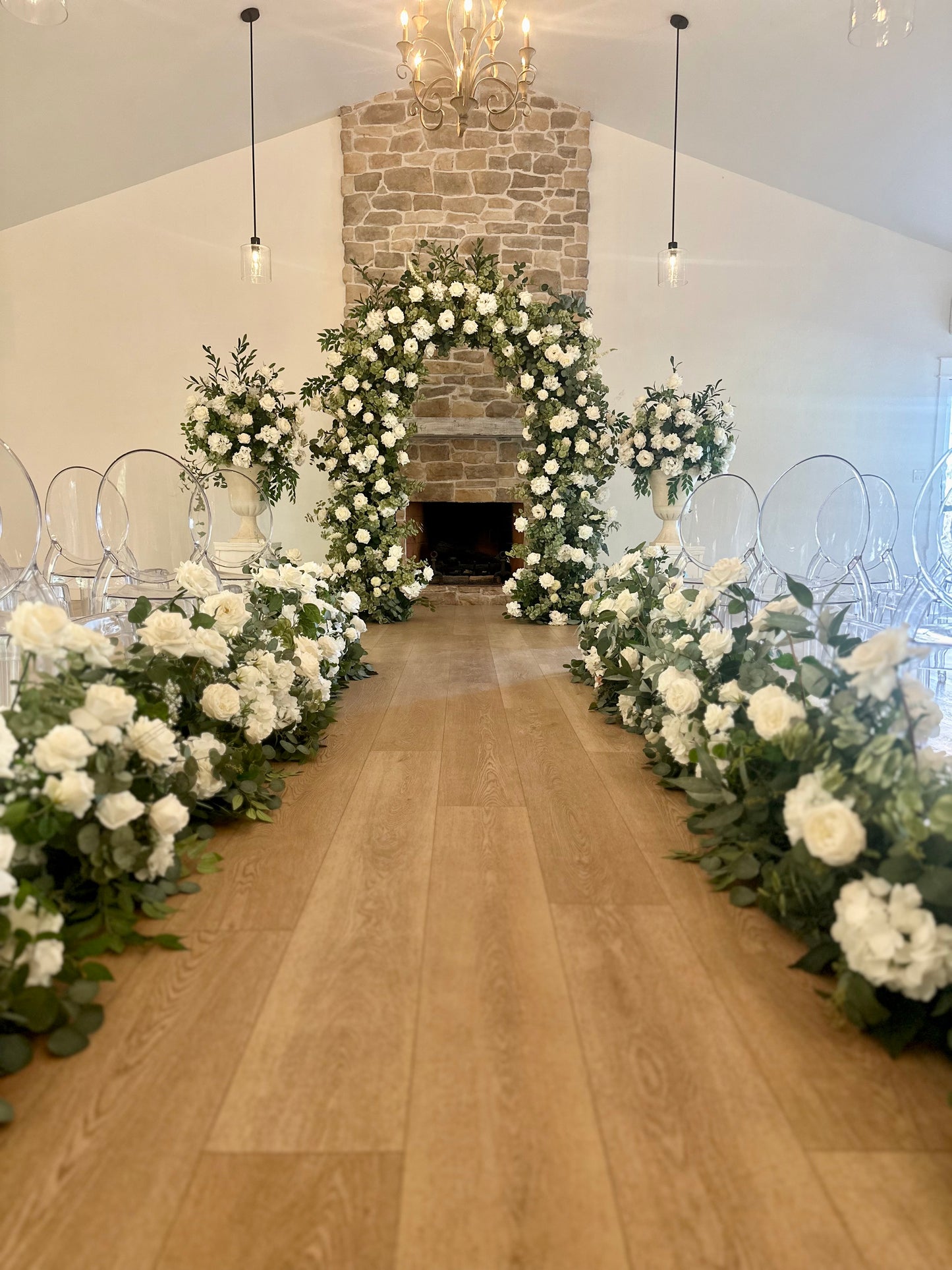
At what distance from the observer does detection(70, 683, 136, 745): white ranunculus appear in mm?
1711

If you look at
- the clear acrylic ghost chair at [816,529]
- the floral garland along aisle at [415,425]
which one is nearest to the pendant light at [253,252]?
the floral garland along aisle at [415,425]

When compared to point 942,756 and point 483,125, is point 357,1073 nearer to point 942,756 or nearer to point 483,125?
point 942,756

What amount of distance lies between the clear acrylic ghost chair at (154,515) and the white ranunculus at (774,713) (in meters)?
2.55

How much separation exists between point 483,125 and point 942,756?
7.26 meters

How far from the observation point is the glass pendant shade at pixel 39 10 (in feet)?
9.57

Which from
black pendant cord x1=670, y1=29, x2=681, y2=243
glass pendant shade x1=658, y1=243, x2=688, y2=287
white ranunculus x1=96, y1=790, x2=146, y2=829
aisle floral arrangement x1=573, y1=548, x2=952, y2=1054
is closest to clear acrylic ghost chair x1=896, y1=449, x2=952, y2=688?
aisle floral arrangement x1=573, y1=548, x2=952, y2=1054

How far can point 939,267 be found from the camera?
7.55 m

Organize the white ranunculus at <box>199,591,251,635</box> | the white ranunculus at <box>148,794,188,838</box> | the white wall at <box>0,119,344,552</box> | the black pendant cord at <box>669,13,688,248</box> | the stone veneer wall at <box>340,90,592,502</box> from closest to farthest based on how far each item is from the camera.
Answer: the white ranunculus at <box>148,794,188,838</box>, the white ranunculus at <box>199,591,251,635</box>, the black pendant cord at <box>669,13,688,248</box>, the white wall at <box>0,119,344,552</box>, the stone veneer wall at <box>340,90,592,502</box>

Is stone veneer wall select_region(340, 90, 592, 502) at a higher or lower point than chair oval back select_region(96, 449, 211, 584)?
higher

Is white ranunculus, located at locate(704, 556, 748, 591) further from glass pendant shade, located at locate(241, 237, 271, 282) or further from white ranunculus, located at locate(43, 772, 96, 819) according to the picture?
glass pendant shade, located at locate(241, 237, 271, 282)

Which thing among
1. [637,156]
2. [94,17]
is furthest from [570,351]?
[94,17]

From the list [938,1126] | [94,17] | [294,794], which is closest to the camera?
[938,1126]

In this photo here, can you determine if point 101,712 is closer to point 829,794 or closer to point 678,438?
point 829,794

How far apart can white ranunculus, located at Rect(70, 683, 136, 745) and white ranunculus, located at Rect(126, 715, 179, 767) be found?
0.35 feet
